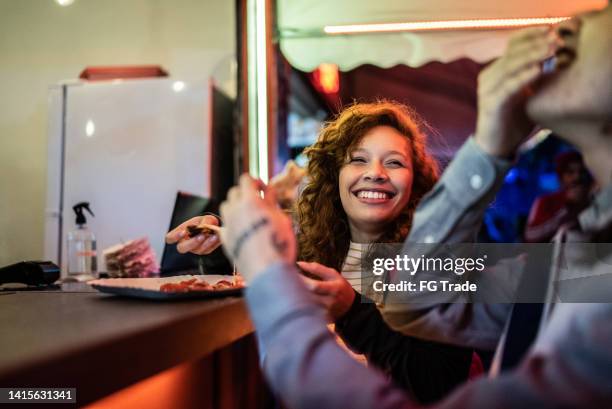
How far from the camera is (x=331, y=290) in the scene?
0.71 metres

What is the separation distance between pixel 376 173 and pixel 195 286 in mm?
405

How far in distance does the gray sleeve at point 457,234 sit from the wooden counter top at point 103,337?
249mm

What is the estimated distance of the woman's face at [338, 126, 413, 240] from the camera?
3.34ft

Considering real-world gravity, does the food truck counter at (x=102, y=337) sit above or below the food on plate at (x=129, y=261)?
below

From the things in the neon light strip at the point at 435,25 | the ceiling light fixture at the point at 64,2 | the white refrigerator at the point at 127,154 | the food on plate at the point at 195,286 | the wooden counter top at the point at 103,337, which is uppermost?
the ceiling light fixture at the point at 64,2

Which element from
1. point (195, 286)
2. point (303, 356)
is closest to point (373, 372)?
point (303, 356)

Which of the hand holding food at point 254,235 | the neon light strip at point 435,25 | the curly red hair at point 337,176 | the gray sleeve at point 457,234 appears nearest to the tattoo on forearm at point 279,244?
the hand holding food at point 254,235

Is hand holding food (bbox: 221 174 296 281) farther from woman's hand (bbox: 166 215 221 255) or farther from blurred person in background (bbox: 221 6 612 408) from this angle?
woman's hand (bbox: 166 215 221 255)

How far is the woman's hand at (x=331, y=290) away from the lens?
2.29 feet

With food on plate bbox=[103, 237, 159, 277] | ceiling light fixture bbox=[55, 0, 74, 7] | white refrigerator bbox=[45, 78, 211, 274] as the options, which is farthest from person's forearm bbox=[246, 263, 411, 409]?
ceiling light fixture bbox=[55, 0, 74, 7]

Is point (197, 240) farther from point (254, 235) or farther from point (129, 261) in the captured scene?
point (129, 261)

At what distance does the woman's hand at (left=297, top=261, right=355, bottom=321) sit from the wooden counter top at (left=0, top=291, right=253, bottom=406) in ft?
0.47

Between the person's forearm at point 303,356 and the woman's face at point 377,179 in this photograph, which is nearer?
the person's forearm at point 303,356

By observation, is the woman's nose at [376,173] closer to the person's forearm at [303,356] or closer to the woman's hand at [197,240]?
the woman's hand at [197,240]
